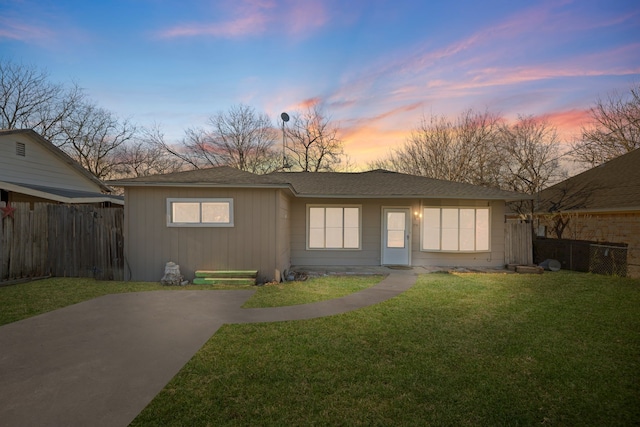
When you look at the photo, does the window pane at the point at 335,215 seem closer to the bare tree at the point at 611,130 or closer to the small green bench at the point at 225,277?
the small green bench at the point at 225,277

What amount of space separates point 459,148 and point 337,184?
16665 mm

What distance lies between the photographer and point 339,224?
10.8 meters

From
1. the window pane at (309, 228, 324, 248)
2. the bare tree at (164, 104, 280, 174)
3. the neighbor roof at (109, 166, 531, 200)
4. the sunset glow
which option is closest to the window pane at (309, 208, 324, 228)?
the window pane at (309, 228, 324, 248)

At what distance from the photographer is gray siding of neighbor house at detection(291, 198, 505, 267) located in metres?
10.8

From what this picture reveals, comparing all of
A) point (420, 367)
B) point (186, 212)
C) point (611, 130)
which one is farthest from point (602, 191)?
point (186, 212)

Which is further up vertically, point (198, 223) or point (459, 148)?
point (459, 148)

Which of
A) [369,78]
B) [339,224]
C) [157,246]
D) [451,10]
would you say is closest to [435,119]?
[369,78]

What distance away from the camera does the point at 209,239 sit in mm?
8195

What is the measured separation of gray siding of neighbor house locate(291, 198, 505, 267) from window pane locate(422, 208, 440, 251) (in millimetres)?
198

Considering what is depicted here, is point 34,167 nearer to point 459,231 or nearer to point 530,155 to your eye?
point 459,231

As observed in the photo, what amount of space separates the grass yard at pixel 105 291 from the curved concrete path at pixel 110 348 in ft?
1.26

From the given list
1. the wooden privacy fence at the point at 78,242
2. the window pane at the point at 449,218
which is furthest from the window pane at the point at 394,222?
the wooden privacy fence at the point at 78,242

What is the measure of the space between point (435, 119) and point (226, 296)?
74.1ft

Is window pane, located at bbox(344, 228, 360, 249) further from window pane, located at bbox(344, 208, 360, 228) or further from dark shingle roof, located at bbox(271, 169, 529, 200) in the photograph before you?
dark shingle roof, located at bbox(271, 169, 529, 200)
